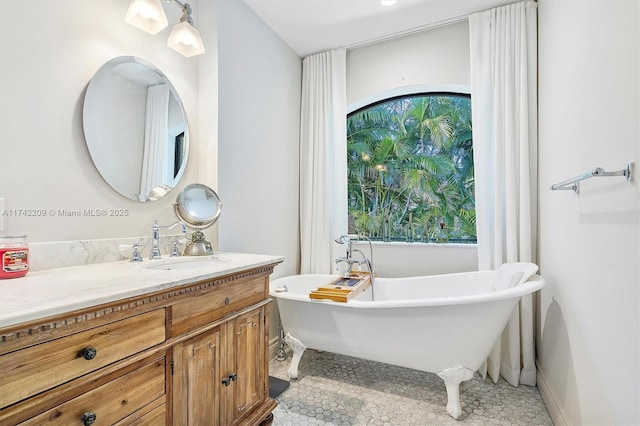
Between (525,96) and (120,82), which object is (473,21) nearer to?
(525,96)

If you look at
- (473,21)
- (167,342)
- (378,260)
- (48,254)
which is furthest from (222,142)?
(473,21)

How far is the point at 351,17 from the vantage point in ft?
7.95

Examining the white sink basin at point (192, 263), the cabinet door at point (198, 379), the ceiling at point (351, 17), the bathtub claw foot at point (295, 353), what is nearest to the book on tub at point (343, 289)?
the bathtub claw foot at point (295, 353)

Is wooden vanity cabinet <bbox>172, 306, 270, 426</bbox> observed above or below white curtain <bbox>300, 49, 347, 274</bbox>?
below

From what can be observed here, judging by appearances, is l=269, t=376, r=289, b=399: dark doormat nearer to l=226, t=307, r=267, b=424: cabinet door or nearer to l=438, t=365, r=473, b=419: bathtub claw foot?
l=226, t=307, r=267, b=424: cabinet door

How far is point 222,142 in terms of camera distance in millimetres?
2059

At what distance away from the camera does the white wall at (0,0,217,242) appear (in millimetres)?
1221

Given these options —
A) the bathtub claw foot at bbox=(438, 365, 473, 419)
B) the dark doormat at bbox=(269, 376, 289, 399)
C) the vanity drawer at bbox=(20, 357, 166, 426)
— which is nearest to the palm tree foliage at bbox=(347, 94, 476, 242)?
the bathtub claw foot at bbox=(438, 365, 473, 419)

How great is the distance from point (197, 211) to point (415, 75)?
2116 mm

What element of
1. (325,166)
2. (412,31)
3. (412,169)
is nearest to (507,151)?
(412,169)

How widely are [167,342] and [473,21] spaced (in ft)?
9.30

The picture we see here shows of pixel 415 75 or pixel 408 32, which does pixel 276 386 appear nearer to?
pixel 415 75

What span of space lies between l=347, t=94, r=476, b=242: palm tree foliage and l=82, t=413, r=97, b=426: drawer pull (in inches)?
102

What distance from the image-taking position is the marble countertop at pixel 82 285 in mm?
747
